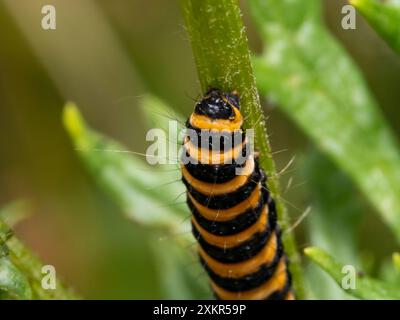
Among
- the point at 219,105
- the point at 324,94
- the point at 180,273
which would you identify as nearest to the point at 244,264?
the point at 219,105

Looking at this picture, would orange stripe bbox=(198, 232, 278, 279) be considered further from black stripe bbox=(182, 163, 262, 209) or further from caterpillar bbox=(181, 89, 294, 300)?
black stripe bbox=(182, 163, 262, 209)

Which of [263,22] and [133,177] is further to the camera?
[133,177]

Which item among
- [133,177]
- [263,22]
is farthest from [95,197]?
[263,22]


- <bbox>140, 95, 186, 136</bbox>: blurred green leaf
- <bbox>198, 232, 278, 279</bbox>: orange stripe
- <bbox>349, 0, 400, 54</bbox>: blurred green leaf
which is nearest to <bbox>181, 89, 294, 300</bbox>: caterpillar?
<bbox>198, 232, 278, 279</bbox>: orange stripe

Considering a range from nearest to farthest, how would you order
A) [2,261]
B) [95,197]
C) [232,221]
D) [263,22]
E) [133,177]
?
[2,261], [232,221], [263,22], [133,177], [95,197]
